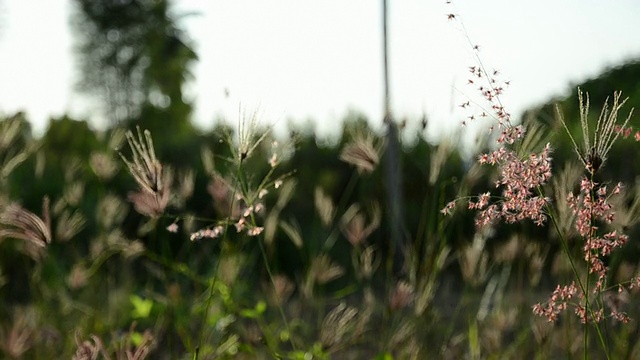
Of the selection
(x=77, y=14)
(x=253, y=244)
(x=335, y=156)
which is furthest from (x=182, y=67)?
(x=253, y=244)

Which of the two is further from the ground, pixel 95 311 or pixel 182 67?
pixel 95 311

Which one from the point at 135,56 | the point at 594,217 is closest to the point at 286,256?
the point at 594,217

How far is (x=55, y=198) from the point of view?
8203 mm

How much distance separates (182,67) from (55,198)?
841 inches

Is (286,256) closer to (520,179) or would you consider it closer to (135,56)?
(520,179)

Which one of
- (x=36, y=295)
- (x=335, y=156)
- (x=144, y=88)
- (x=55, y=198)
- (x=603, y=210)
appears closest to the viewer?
(x=603, y=210)

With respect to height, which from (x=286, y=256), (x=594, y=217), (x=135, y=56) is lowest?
(x=135, y=56)

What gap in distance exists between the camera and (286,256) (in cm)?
835

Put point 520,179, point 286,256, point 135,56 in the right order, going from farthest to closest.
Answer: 1. point 135,56
2. point 286,256
3. point 520,179

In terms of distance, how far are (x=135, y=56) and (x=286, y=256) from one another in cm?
2124

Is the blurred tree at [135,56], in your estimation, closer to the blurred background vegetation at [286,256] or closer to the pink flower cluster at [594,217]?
the blurred background vegetation at [286,256]

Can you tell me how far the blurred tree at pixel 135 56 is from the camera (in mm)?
28234

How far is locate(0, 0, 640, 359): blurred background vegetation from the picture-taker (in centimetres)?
266

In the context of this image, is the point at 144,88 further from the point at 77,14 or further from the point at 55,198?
the point at 55,198
